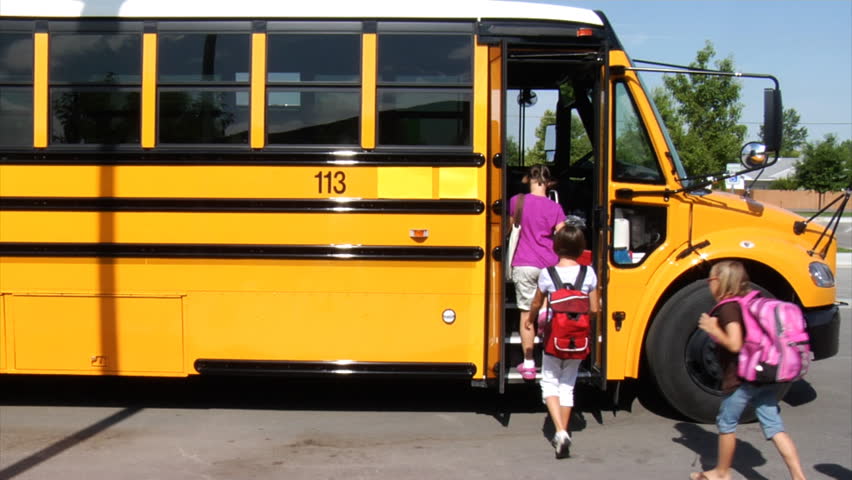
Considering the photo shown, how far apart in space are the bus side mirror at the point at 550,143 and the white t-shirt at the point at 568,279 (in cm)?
226

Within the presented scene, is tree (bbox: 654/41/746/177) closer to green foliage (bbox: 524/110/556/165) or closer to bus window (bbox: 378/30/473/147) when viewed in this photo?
green foliage (bbox: 524/110/556/165)

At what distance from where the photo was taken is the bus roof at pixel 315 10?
5621 mm

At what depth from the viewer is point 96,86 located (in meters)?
5.67

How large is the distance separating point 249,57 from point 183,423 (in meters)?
2.50

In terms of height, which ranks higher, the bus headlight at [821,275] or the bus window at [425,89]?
the bus window at [425,89]

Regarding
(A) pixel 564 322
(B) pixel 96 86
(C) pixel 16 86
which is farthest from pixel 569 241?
(C) pixel 16 86

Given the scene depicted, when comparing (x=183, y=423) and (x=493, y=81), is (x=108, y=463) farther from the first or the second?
(x=493, y=81)

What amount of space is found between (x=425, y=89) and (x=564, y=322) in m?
1.75

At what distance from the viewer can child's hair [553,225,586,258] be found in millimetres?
5117

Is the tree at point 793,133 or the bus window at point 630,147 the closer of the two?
the bus window at point 630,147

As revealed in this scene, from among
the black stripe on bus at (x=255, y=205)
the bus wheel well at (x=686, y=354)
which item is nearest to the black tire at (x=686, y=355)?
the bus wheel well at (x=686, y=354)

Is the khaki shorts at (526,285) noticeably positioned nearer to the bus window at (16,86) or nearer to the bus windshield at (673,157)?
the bus windshield at (673,157)

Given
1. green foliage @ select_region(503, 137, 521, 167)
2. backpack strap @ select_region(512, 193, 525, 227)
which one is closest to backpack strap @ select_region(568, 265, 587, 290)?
backpack strap @ select_region(512, 193, 525, 227)

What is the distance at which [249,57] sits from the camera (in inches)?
221
